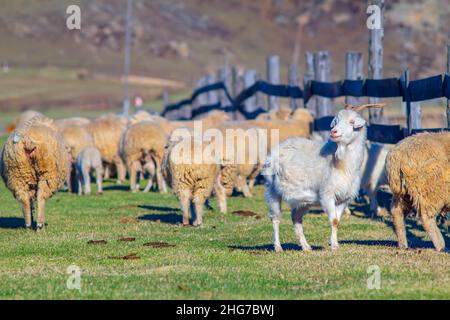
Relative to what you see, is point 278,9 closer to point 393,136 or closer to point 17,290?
point 393,136

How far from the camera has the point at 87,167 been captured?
21594 mm

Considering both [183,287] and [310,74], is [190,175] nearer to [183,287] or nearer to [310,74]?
[183,287]

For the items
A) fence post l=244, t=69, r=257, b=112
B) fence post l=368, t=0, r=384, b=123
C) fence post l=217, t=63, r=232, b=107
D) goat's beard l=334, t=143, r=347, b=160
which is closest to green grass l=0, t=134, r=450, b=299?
goat's beard l=334, t=143, r=347, b=160

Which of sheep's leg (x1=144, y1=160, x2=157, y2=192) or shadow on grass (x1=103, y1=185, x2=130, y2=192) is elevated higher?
sheep's leg (x1=144, y1=160, x2=157, y2=192)

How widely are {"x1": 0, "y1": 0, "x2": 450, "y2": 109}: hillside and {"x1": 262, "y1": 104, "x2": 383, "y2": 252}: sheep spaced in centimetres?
7372

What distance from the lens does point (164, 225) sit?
1526 centimetres

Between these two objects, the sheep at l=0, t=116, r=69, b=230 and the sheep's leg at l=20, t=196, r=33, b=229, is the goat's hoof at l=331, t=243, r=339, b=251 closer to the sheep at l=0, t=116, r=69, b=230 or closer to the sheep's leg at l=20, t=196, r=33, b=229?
the sheep at l=0, t=116, r=69, b=230

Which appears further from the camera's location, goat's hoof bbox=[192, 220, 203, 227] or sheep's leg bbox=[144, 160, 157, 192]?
sheep's leg bbox=[144, 160, 157, 192]

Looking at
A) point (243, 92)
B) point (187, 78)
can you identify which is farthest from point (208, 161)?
point (187, 78)

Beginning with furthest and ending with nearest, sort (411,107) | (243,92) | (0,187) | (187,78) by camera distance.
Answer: (187,78)
(243,92)
(0,187)
(411,107)

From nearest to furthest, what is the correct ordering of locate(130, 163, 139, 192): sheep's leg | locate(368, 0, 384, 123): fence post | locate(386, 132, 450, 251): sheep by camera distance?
locate(386, 132, 450, 251): sheep → locate(368, 0, 384, 123): fence post → locate(130, 163, 139, 192): sheep's leg

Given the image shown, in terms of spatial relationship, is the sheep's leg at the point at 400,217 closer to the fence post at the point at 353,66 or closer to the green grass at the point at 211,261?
A: the green grass at the point at 211,261

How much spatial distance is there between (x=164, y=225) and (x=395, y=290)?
21.0ft

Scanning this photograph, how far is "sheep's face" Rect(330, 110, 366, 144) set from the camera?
11.9 meters
